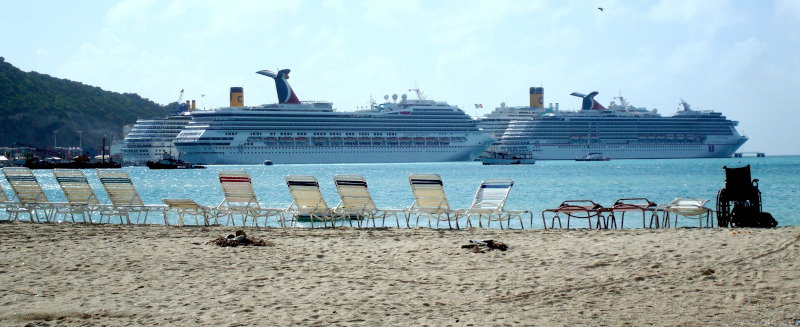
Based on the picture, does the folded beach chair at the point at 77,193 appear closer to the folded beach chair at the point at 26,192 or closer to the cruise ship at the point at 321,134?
the folded beach chair at the point at 26,192

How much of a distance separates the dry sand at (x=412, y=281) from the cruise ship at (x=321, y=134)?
60175 millimetres

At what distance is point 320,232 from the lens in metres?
8.33

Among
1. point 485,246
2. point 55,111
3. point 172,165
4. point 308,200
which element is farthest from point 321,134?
point 485,246

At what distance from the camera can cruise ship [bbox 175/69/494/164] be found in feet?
222

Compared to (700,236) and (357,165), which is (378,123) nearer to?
(357,165)

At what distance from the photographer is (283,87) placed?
2862 inches

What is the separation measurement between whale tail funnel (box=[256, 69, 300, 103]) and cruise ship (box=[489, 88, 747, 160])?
2073 cm

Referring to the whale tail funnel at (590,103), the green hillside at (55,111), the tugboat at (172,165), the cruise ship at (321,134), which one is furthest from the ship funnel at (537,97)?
the green hillside at (55,111)

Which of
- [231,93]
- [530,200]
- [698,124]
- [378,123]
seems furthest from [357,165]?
[530,200]

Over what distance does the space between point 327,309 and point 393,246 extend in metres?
2.23

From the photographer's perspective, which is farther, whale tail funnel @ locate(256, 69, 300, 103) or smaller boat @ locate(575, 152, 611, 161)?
smaller boat @ locate(575, 152, 611, 161)

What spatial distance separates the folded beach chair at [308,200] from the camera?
937 centimetres

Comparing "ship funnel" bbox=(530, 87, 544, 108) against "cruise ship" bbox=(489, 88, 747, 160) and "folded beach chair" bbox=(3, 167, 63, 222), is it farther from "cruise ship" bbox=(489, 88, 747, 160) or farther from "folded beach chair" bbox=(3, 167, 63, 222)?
"folded beach chair" bbox=(3, 167, 63, 222)

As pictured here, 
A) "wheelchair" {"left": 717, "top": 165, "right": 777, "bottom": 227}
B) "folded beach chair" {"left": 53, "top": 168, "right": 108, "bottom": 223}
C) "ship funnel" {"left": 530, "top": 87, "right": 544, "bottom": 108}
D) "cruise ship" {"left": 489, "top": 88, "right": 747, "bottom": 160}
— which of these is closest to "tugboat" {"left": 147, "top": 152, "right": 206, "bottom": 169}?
"cruise ship" {"left": 489, "top": 88, "right": 747, "bottom": 160}
